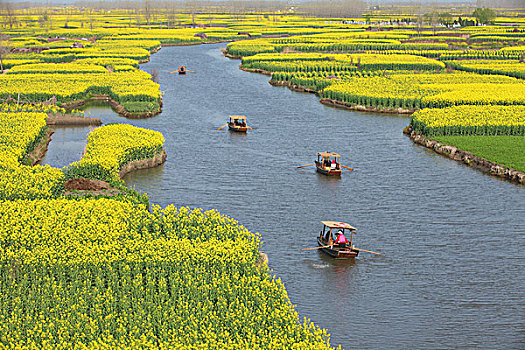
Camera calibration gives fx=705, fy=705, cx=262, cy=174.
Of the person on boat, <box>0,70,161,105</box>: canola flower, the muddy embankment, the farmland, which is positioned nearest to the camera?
the farmland

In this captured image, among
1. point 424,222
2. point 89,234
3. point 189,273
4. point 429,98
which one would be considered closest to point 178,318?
point 189,273

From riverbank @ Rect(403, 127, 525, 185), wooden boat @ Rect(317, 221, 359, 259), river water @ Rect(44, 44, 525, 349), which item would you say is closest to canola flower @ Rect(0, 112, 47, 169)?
river water @ Rect(44, 44, 525, 349)

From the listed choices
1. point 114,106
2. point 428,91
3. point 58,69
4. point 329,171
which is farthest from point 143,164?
point 58,69

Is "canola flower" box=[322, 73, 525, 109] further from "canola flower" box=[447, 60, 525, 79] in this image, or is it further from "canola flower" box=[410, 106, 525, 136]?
"canola flower" box=[410, 106, 525, 136]

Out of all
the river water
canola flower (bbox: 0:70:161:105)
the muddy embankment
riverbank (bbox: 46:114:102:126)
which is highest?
canola flower (bbox: 0:70:161:105)

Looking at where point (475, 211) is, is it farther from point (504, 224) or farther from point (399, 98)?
point (399, 98)

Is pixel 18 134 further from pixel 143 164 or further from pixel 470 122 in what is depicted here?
pixel 470 122

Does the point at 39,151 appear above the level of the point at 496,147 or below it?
below
